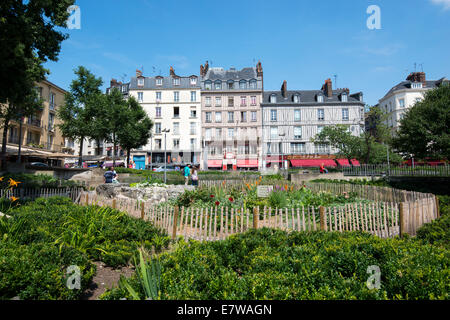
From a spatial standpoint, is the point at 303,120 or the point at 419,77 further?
the point at 419,77

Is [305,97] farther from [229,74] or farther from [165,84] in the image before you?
[165,84]

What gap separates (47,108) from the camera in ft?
130

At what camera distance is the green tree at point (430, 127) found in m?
18.2

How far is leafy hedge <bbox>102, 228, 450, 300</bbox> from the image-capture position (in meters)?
3.33

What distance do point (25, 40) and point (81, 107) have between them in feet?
76.7

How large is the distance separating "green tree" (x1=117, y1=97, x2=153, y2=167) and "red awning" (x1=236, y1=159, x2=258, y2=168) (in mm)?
17671

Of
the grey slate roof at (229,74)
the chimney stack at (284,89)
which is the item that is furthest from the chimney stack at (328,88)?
the grey slate roof at (229,74)

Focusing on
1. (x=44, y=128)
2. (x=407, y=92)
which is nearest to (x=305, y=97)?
(x=407, y=92)

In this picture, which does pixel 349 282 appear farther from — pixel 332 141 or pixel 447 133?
pixel 332 141

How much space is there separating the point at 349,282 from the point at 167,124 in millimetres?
48434

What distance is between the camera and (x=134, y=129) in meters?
34.0

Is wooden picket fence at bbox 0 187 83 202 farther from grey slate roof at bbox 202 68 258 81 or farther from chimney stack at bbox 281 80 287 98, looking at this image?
chimney stack at bbox 281 80 287 98

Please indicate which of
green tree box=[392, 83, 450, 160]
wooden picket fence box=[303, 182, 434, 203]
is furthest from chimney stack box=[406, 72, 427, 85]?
wooden picket fence box=[303, 182, 434, 203]

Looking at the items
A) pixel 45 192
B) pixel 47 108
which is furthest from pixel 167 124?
pixel 45 192
